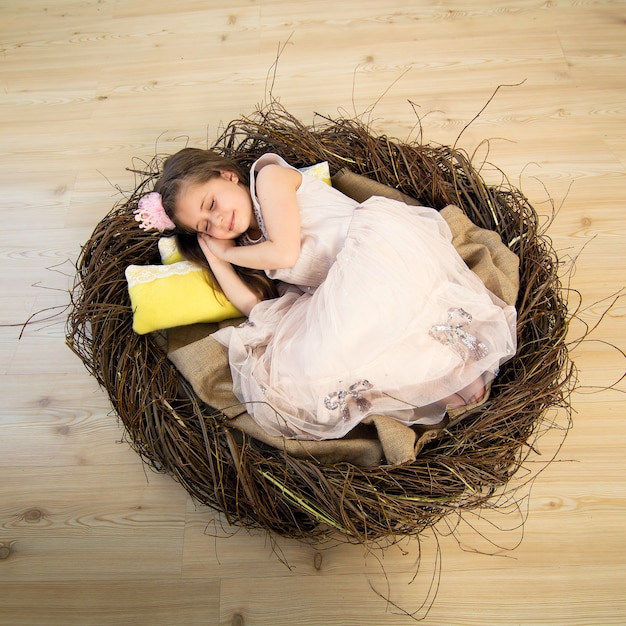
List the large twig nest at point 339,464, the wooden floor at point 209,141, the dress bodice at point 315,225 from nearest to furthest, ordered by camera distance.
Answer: the large twig nest at point 339,464 → the wooden floor at point 209,141 → the dress bodice at point 315,225

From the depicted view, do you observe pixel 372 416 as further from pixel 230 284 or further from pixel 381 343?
pixel 230 284

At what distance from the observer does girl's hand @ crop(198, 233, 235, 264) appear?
1406 mm

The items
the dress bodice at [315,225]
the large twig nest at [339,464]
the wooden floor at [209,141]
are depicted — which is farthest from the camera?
the dress bodice at [315,225]

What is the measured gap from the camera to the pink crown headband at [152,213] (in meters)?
1.37

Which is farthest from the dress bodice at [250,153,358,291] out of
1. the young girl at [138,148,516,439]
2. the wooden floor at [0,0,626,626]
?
the wooden floor at [0,0,626,626]

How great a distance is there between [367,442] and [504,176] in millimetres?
943

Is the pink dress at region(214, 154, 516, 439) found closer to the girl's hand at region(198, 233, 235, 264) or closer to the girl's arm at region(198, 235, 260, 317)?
the girl's arm at region(198, 235, 260, 317)

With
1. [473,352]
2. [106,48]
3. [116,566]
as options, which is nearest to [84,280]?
[116,566]

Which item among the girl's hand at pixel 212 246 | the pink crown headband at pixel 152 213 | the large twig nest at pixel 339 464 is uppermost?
the pink crown headband at pixel 152 213

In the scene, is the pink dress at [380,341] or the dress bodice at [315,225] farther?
the dress bodice at [315,225]

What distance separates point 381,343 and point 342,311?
11 centimetres

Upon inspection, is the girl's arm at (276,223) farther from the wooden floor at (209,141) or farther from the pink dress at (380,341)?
the wooden floor at (209,141)

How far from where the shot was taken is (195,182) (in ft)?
4.25

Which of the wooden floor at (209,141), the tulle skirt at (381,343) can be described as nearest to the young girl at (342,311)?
the tulle skirt at (381,343)
